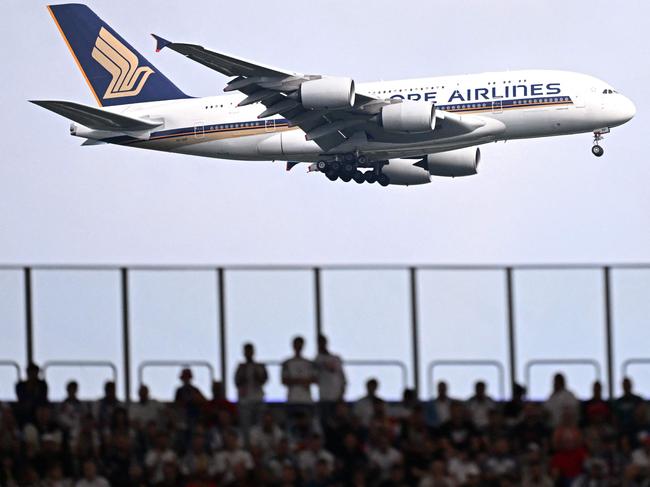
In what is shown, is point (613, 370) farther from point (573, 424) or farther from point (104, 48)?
point (104, 48)

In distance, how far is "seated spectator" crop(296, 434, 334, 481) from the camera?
1024 inches

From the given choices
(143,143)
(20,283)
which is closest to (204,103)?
(143,143)

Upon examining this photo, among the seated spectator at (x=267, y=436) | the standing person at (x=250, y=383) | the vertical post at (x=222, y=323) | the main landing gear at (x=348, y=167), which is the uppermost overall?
the main landing gear at (x=348, y=167)

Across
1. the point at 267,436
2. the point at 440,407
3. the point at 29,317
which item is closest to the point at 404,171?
the point at 29,317

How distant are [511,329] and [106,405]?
7849mm

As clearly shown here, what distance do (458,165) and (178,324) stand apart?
130 ft

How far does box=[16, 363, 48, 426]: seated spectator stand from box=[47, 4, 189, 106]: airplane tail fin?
1743 inches

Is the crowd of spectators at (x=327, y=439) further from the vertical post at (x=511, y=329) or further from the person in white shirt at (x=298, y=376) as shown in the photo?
the vertical post at (x=511, y=329)

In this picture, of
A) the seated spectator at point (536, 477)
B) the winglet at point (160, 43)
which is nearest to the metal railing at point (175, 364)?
the seated spectator at point (536, 477)

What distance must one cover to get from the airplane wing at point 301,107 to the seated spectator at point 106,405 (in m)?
28.3

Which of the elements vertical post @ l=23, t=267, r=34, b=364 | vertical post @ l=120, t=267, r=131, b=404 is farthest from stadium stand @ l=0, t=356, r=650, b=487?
vertical post @ l=23, t=267, r=34, b=364

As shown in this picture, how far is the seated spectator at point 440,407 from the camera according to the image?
26375 mm

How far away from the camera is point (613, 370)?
2655cm

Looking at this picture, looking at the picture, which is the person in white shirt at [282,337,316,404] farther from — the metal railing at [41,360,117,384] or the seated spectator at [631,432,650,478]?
the seated spectator at [631,432,650,478]
